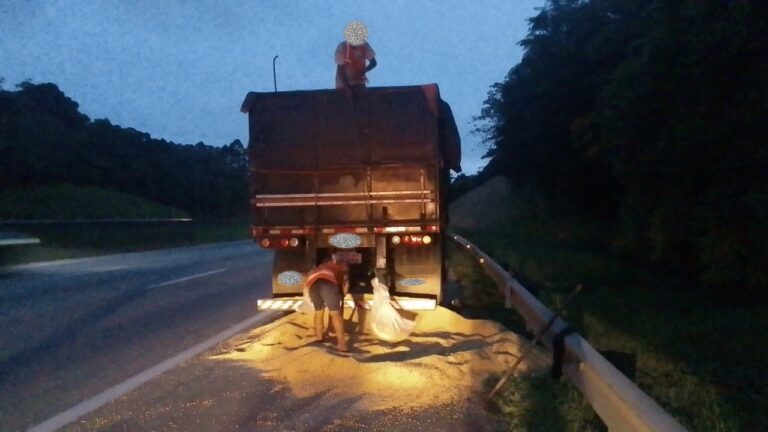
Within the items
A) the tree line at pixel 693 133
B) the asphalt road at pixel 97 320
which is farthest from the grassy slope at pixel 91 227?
the tree line at pixel 693 133

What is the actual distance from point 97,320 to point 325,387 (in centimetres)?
575

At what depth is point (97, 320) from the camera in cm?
1160

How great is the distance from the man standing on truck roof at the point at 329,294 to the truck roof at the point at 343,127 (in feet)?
6.23

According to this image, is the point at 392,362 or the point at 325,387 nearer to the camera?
the point at 325,387

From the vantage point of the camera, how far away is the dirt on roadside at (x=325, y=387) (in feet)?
20.2

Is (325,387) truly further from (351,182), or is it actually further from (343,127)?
(343,127)

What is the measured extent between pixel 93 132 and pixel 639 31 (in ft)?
133

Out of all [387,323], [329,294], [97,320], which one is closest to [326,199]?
[329,294]

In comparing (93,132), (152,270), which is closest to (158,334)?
(152,270)

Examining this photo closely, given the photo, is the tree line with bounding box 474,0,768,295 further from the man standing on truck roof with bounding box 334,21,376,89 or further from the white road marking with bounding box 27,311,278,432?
the white road marking with bounding box 27,311,278,432

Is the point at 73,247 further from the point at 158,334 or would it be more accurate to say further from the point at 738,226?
the point at 738,226

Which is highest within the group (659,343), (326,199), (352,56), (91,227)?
(352,56)

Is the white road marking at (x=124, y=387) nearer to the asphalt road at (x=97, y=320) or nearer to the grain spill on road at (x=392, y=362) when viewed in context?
the asphalt road at (x=97, y=320)

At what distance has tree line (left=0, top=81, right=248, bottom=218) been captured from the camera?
1630 inches
